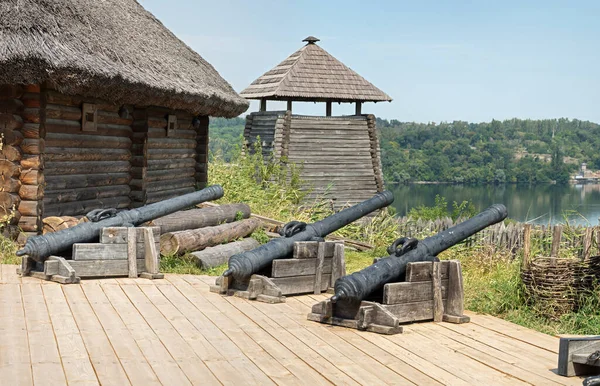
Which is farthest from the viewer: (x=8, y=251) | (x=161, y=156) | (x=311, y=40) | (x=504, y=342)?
(x=311, y=40)

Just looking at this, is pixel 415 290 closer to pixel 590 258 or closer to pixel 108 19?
pixel 590 258

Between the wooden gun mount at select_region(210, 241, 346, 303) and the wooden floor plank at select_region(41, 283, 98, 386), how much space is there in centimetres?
161

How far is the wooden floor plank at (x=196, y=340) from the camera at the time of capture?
5.42 meters

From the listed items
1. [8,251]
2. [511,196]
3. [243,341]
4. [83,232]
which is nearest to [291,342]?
[243,341]

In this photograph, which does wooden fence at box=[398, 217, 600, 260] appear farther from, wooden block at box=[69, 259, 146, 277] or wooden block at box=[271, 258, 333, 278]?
wooden block at box=[69, 259, 146, 277]

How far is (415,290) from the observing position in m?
7.22

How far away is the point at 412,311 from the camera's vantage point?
284 inches

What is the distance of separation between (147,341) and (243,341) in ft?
2.32

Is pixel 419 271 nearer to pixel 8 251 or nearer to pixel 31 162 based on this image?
pixel 8 251

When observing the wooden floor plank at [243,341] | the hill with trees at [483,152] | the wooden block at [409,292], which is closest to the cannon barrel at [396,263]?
the wooden block at [409,292]

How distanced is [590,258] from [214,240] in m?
5.27

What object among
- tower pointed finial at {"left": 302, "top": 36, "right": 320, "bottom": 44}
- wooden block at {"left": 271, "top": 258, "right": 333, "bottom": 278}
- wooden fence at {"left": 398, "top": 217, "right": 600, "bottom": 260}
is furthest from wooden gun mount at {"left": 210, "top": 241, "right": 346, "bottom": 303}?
tower pointed finial at {"left": 302, "top": 36, "right": 320, "bottom": 44}

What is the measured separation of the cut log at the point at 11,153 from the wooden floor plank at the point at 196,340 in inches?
126

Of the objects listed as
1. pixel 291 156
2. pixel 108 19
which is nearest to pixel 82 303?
pixel 108 19
